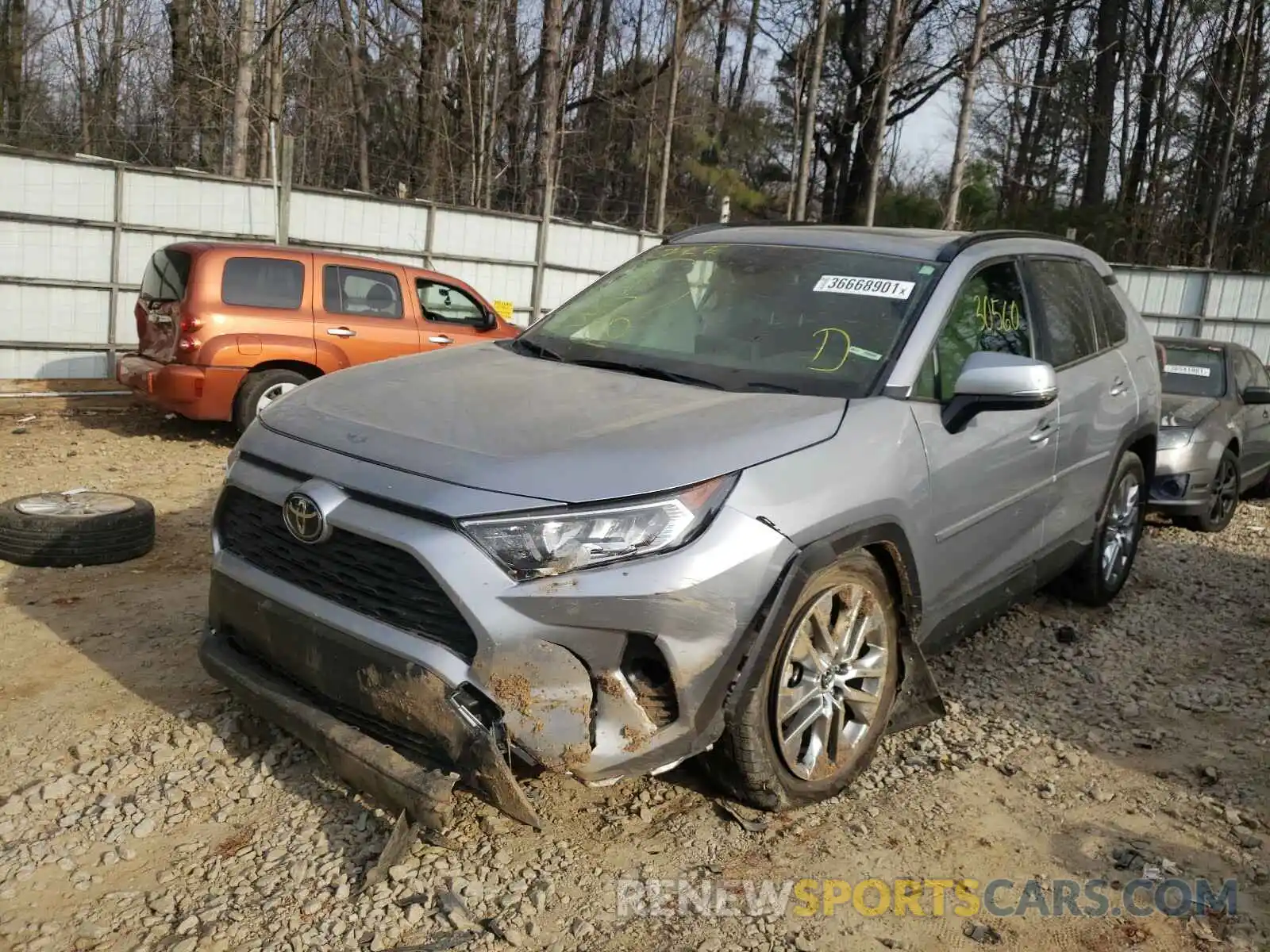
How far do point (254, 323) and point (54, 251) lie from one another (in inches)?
146

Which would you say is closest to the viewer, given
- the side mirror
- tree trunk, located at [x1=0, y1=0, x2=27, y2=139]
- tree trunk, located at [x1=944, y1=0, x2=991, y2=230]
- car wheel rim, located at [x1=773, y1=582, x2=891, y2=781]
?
car wheel rim, located at [x1=773, y1=582, x2=891, y2=781]

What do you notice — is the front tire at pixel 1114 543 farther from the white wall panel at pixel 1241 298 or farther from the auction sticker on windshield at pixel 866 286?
the white wall panel at pixel 1241 298

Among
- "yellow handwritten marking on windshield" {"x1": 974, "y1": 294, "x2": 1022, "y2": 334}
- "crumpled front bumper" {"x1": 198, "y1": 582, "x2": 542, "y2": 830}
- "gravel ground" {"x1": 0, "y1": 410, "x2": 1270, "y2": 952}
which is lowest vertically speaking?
"gravel ground" {"x1": 0, "y1": 410, "x2": 1270, "y2": 952}

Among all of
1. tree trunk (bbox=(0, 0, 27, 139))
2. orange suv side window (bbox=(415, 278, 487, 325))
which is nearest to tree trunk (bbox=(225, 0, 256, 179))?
orange suv side window (bbox=(415, 278, 487, 325))

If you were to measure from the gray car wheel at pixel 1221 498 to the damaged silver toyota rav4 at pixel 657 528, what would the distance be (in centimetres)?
406

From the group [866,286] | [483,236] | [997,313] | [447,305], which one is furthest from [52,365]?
[997,313]

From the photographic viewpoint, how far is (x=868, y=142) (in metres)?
29.6

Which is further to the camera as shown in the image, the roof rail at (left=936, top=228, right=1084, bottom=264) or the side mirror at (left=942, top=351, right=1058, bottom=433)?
the roof rail at (left=936, top=228, right=1084, bottom=264)

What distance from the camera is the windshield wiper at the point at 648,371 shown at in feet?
11.3

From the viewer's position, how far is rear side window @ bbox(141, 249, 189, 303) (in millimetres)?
8328

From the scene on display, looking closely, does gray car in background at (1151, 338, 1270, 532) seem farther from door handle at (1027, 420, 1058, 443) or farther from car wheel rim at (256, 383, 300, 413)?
car wheel rim at (256, 383, 300, 413)

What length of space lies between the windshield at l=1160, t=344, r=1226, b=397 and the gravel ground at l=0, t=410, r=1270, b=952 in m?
4.16

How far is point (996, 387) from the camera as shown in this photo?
3410 mm

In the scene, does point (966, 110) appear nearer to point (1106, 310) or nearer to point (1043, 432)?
point (1106, 310)
